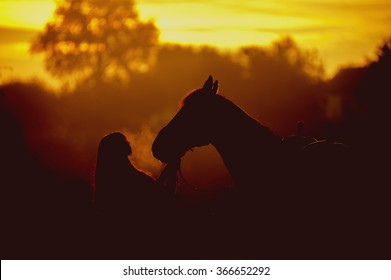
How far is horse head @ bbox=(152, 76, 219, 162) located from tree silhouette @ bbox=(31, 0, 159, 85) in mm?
55343

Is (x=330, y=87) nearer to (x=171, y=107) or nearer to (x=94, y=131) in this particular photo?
(x=171, y=107)

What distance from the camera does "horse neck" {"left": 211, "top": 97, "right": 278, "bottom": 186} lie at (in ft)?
25.6

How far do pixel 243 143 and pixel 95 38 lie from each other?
62.1 m

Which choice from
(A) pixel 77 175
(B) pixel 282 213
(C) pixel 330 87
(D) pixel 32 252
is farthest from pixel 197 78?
(B) pixel 282 213

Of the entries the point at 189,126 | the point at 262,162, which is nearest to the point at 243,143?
the point at 262,162

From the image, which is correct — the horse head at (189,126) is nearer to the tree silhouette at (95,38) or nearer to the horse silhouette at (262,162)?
the horse silhouette at (262,162)

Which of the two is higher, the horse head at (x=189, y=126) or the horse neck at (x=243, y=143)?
the horse head at (x=189, y=126)

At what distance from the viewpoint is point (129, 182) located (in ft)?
29.5

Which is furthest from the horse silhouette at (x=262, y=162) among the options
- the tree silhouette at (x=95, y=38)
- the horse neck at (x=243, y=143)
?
the tree silhouette at (x=95, y=38)

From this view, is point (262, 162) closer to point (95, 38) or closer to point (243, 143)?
point (243, 143)

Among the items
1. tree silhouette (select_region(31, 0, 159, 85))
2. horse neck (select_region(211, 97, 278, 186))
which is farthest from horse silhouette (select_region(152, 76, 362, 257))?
tree silhouette (select_region(31, 0, 159, 85))

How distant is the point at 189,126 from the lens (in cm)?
802

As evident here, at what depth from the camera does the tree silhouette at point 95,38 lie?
Result: 65438mm

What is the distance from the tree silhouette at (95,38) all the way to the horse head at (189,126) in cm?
5534
